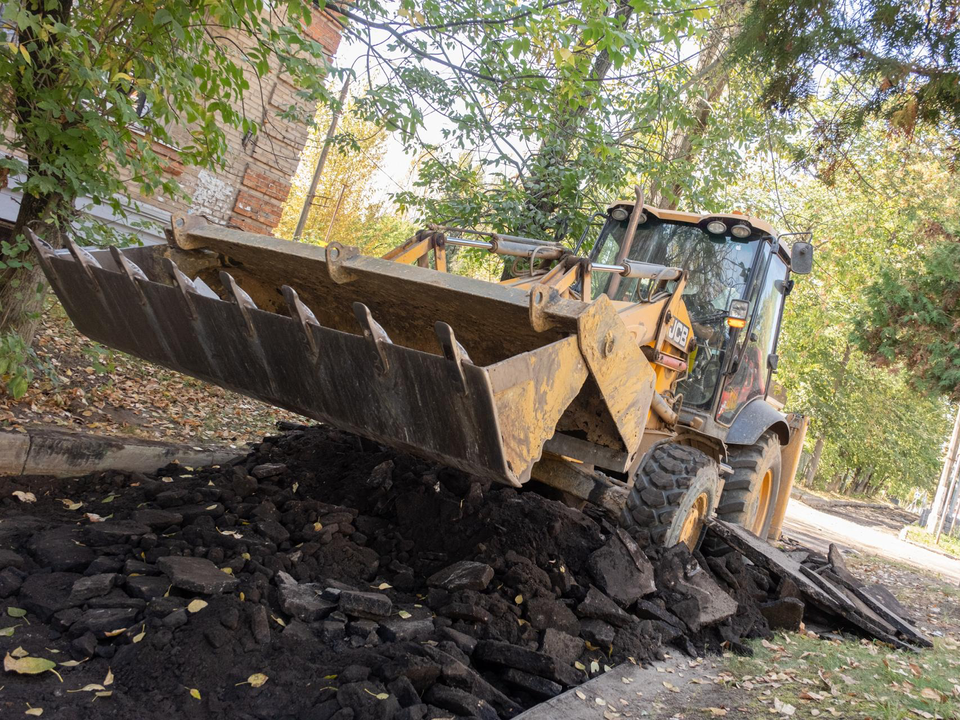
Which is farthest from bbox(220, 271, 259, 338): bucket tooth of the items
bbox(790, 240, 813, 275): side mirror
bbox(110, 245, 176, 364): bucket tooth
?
bbox(790, 240, 813, 275): side mirror

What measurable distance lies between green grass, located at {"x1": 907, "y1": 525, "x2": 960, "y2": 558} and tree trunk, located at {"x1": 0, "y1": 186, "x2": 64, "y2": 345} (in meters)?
17.5

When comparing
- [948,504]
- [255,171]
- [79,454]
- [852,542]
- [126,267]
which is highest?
[255,171]

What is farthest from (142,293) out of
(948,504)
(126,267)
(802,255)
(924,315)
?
(948,504)

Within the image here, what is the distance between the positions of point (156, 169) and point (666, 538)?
4.23m

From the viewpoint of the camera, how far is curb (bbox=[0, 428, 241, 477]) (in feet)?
15.7

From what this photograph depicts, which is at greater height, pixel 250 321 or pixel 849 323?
pixel 849 323

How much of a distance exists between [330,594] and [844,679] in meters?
2.80

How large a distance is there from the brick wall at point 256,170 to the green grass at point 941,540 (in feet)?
50.1

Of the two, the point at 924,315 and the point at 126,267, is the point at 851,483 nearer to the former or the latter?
the point at 924,315

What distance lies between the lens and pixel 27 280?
5.74m

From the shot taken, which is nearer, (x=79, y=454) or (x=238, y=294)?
(x=238, y=294)

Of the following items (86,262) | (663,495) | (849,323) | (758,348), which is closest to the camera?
(86,262)

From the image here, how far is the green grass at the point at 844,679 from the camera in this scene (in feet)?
12.6

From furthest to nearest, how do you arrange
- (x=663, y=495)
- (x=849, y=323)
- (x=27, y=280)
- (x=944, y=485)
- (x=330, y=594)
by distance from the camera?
(x=849, y=323), (x=944, y=485), (x=27, y=280), (x=663, y=495), (x=330, y=594)
